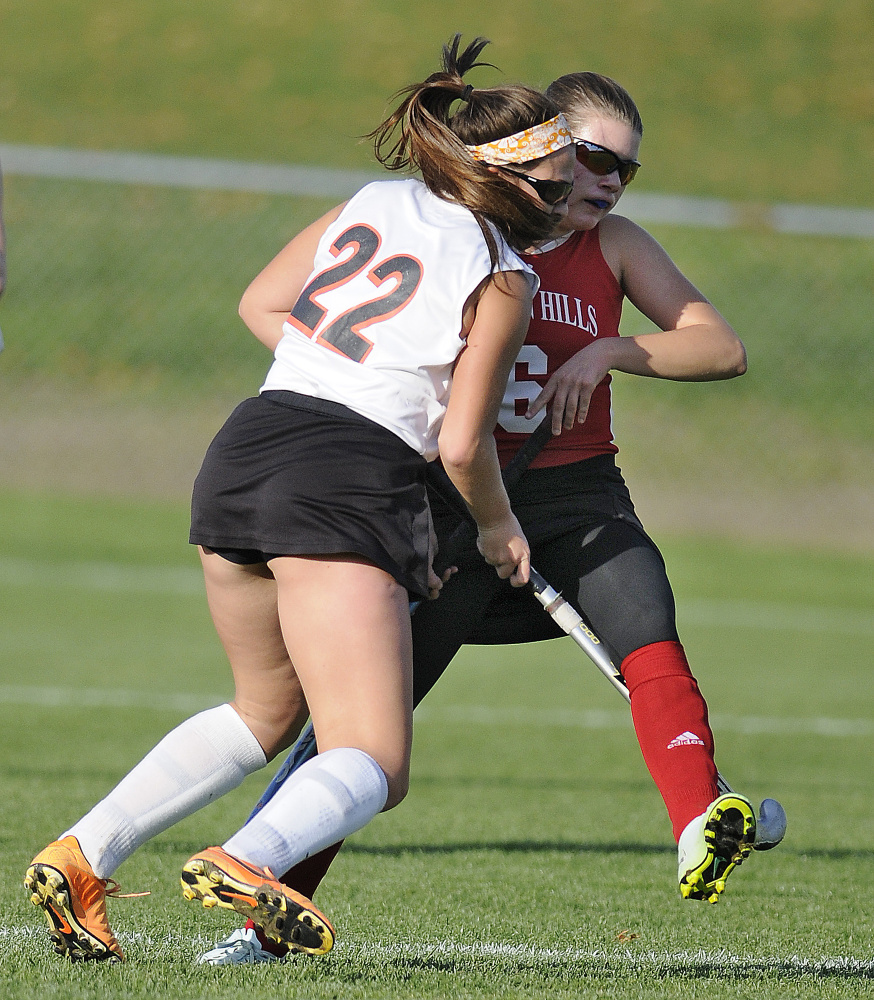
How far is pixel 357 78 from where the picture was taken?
22078 mm

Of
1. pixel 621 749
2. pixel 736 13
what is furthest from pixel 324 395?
pixel 736 13

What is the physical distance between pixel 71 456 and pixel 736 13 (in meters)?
16.1

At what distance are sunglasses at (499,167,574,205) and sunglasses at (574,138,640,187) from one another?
0.46 m

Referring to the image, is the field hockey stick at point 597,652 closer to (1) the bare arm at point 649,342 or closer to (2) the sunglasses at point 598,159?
(1) the bare arm at point 649,342

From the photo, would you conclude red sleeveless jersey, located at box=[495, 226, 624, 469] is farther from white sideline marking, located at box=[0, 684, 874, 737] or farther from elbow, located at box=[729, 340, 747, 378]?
white sideline marking, located at box=[0, 684, 874, 737]

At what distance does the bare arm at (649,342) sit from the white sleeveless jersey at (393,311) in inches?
17.2

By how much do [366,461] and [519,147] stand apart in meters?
0.65

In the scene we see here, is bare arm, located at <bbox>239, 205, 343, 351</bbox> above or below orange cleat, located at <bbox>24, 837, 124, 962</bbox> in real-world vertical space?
above

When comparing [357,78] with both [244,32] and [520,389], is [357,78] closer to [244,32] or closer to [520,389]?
[244,32]

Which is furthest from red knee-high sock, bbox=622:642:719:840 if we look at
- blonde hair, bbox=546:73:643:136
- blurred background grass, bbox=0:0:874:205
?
blurred background grass, bbox=0:0:874:205

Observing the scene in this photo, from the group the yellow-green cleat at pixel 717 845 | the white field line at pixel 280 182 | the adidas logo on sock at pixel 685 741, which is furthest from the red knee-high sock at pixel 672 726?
the white field line at pixel 280 182

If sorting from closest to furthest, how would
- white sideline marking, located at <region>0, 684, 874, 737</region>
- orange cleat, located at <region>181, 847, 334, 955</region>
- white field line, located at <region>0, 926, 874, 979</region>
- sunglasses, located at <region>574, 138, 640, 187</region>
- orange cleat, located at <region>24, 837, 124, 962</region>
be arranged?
orange cleat, located at <region>181, 847, 334, 955</region> < orange cleat, located at <region>24, 837, 124, 962</region> < white field line, located at <region>0, 926, 874, 979</region> < sunglasses, located at <region>574, 138, 640, 187</region> < white sideline marking, located at <region>0, 684, 874, 737</region>

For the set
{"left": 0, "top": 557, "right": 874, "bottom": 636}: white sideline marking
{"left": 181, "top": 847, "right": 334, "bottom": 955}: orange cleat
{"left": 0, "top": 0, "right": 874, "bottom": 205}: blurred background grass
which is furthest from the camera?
{"left": 0, "top": 0, "right": 874, "bottom": 205}: blurred background grass

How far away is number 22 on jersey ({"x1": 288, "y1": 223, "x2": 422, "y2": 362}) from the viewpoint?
9.14 ft
